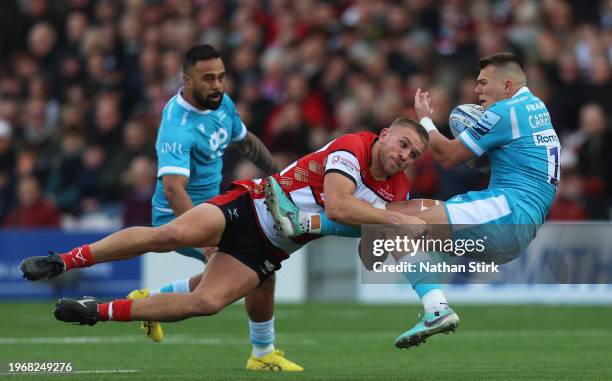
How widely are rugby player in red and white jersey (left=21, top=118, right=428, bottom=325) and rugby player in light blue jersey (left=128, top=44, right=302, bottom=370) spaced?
1113 mm

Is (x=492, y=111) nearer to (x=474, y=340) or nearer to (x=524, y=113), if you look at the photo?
(x=524, y=113)

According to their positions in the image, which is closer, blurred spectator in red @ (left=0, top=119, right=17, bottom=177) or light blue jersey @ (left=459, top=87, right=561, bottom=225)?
light blue jersey @ (left=459, top=87, right=561, bottom=225)

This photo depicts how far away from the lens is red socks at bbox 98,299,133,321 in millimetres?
9945

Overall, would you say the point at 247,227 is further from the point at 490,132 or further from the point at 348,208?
the point at 490,132

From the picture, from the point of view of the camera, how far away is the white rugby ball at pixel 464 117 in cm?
1087

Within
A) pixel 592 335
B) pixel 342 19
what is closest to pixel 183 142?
pixel 592 335

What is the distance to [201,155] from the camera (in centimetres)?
1257

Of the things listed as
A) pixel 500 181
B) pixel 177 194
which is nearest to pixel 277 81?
pixel 177 194

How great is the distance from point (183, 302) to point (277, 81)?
11.8 m

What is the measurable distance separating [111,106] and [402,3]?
535 centimetres

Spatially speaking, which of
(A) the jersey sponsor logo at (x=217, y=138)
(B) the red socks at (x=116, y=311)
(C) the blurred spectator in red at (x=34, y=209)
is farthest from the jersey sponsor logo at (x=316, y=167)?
(C) the blurred spectator in red at (x=34, y=209)

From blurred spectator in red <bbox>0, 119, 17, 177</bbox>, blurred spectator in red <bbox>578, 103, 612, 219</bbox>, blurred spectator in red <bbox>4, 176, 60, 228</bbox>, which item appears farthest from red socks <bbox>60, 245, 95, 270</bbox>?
blurred spectator in red <bbox>0, 119, 17, 177</bbox>

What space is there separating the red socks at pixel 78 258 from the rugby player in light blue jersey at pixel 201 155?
1.73 m

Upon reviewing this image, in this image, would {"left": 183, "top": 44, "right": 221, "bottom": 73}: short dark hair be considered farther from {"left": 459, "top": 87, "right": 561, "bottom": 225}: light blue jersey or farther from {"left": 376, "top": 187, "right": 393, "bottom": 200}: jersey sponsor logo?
{"left": 459, "top": 87, "right": 561, "bottom": 225}: light blue jersey
